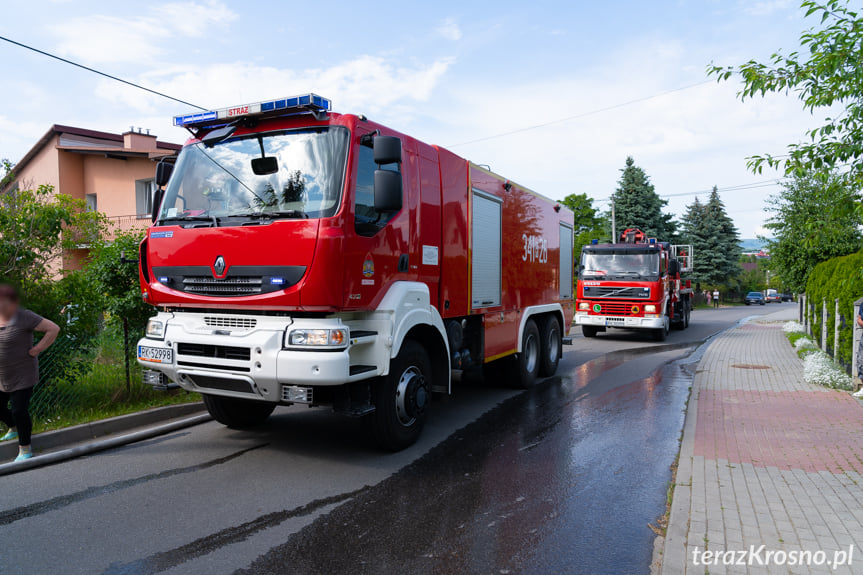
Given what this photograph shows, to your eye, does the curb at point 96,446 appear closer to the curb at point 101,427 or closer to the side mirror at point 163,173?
the curb at point 101,427

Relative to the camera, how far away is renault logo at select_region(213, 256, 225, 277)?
16.6 feet

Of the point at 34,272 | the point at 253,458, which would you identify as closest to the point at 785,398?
the point at 253,458

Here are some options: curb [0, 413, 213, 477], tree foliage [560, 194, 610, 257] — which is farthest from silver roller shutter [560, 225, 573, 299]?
tree foliage [560, 194, 610, 257]

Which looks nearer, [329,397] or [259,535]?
[259,535]

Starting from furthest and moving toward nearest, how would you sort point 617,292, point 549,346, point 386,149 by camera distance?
point 617,292
point 549,346
point 386,149

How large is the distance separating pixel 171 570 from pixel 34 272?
5.00 m

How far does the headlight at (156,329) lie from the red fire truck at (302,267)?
0.01 metres

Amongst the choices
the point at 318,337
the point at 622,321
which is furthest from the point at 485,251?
the point at 622,321

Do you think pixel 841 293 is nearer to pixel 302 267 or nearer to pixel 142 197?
pixel 302 267

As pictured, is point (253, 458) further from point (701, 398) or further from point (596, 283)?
point (596, 283)

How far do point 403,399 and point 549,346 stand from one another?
5.07 metres

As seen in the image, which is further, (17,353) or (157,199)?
(157,199)

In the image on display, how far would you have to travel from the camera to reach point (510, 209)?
8227mm

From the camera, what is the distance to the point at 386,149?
4.88 meters
